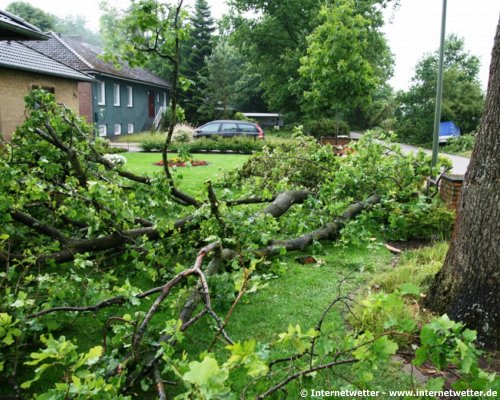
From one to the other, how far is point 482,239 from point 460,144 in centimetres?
2620

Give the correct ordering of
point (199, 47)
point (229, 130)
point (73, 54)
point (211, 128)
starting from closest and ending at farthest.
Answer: point (229, 130)
point (211, 128)
point (73, 54)
point (199, 47)

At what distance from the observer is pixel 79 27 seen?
357 ft

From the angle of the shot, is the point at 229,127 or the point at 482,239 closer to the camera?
the point at 482,239

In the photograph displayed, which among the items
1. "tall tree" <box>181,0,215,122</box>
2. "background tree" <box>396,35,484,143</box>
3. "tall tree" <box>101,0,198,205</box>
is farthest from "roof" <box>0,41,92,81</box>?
"tall tree" <box>181,0,215,122</box>

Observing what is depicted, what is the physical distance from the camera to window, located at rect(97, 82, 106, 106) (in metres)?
28.8

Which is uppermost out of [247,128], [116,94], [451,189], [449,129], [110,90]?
[110,90]

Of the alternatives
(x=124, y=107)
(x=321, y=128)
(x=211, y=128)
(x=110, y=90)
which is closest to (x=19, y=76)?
(x=211, y=128)

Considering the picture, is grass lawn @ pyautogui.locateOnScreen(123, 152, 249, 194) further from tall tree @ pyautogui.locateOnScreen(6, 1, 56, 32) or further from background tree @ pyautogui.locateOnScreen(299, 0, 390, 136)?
tall tree @ pyautogui.locateOnScreen(6, 1, 56, 32)

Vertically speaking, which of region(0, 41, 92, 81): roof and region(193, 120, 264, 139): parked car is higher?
region(0, 41, 92, 81): roof

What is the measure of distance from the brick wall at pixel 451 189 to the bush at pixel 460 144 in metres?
20.5

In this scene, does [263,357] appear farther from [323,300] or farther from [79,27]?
[79,27]

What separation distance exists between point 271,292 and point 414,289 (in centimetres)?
306

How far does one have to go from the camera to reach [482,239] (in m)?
3.50

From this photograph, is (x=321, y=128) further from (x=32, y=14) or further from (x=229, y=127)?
(x=32, y=14)
